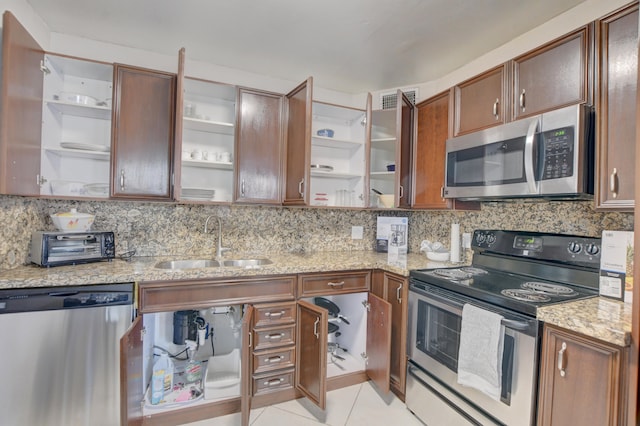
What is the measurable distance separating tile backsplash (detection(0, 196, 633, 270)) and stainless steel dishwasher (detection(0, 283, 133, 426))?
1.28 feet

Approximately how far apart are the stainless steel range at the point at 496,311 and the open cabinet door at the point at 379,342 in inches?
5.9

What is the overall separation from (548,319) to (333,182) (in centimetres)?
194

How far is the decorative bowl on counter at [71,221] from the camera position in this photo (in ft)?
5.90

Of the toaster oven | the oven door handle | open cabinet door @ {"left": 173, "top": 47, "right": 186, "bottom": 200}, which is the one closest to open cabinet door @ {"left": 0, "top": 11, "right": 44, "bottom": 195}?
the toaster oven

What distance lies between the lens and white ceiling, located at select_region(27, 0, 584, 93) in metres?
1.74

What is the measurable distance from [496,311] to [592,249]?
0.65 metres

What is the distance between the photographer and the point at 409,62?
2365mm

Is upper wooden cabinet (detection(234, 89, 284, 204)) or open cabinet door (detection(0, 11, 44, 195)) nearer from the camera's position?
open cabinet door (detection(0, 11, 44, 195))

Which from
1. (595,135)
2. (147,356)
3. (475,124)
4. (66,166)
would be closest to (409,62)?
(475,124)

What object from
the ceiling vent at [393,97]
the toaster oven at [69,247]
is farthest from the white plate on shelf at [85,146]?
the ceiling vent at [393,97]

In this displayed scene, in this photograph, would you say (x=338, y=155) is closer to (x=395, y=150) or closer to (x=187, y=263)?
(x=395, y=150)

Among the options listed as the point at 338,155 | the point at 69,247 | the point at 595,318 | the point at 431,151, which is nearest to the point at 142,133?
the point at 69,247

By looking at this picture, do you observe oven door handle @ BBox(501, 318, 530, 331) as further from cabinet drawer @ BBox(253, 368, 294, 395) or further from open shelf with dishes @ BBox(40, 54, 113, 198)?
open shelf with dishes @ BBox(40, 54, 113, 198)

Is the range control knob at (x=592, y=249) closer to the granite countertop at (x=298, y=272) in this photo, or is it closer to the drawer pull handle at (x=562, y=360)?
the granite countertop at (x=298, y=272)
